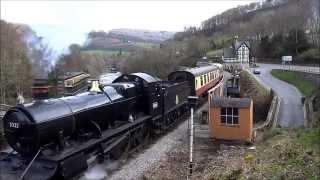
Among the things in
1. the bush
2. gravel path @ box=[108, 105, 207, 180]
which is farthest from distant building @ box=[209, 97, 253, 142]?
the bush

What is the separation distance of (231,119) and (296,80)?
93.9 ft

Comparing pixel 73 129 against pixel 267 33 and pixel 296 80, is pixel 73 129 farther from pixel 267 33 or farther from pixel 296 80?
pixel 267 33

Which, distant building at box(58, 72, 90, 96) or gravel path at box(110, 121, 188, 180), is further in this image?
distant building at box(58, 72, 90, 96)

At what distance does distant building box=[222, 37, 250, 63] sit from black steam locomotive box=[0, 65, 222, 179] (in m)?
33.6

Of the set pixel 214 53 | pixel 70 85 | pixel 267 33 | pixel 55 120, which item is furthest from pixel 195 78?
pixel 267 33

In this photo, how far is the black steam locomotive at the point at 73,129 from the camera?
11508mm

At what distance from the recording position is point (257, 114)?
1233 inches

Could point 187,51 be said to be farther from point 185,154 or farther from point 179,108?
point 185,154

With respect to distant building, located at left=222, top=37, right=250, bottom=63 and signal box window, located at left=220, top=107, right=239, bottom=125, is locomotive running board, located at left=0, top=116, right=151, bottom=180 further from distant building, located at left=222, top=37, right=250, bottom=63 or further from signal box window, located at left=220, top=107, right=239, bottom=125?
distant building, located at left=222, top=37, right=250, bottom=63

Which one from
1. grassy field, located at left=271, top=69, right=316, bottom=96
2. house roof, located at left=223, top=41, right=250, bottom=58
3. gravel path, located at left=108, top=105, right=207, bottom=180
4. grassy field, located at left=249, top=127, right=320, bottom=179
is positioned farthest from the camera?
house roof, located at left=223, top=41, right=250, bottom=58

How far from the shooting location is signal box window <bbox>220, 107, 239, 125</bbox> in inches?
812

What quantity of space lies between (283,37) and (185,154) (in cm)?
5197

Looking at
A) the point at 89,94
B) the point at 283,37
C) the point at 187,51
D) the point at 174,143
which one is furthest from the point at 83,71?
the point at 89,94

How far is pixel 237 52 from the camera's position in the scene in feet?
179
